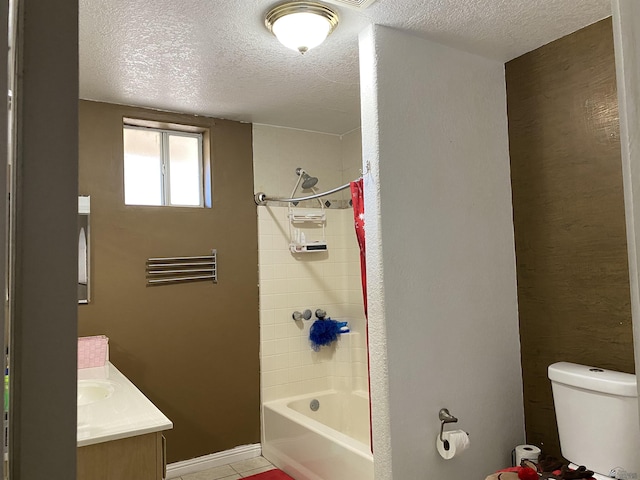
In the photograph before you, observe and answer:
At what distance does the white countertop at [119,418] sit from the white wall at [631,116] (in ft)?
5.55

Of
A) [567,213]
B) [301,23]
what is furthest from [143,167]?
[567,213]

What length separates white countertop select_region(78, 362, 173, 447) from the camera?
1.72 meters

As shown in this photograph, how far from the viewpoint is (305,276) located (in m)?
3.79

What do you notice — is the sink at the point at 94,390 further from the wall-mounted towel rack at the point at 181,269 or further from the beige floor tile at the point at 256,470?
the beige floor tile at the point at 256,470

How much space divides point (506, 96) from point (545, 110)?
0.89ft

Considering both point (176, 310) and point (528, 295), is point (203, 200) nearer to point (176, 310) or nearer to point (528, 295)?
point (176, 310)

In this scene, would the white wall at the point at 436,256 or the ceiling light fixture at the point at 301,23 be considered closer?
the ceiling light fixture at the point at 301,23

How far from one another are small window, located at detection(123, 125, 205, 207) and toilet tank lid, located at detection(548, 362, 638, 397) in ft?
8.26

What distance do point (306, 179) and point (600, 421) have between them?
2520 millimetres

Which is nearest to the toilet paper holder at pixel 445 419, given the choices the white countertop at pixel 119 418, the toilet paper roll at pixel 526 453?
the toilet paper roll at pixel 526 453

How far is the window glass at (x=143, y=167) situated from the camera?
3.32 m

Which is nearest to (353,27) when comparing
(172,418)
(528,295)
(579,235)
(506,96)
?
(506,96)

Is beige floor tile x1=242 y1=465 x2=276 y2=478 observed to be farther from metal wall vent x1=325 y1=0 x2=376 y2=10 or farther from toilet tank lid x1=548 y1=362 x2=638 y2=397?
metal wall vent x1=325 y1=0 x2=376 y2=10

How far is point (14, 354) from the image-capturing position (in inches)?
15.3
